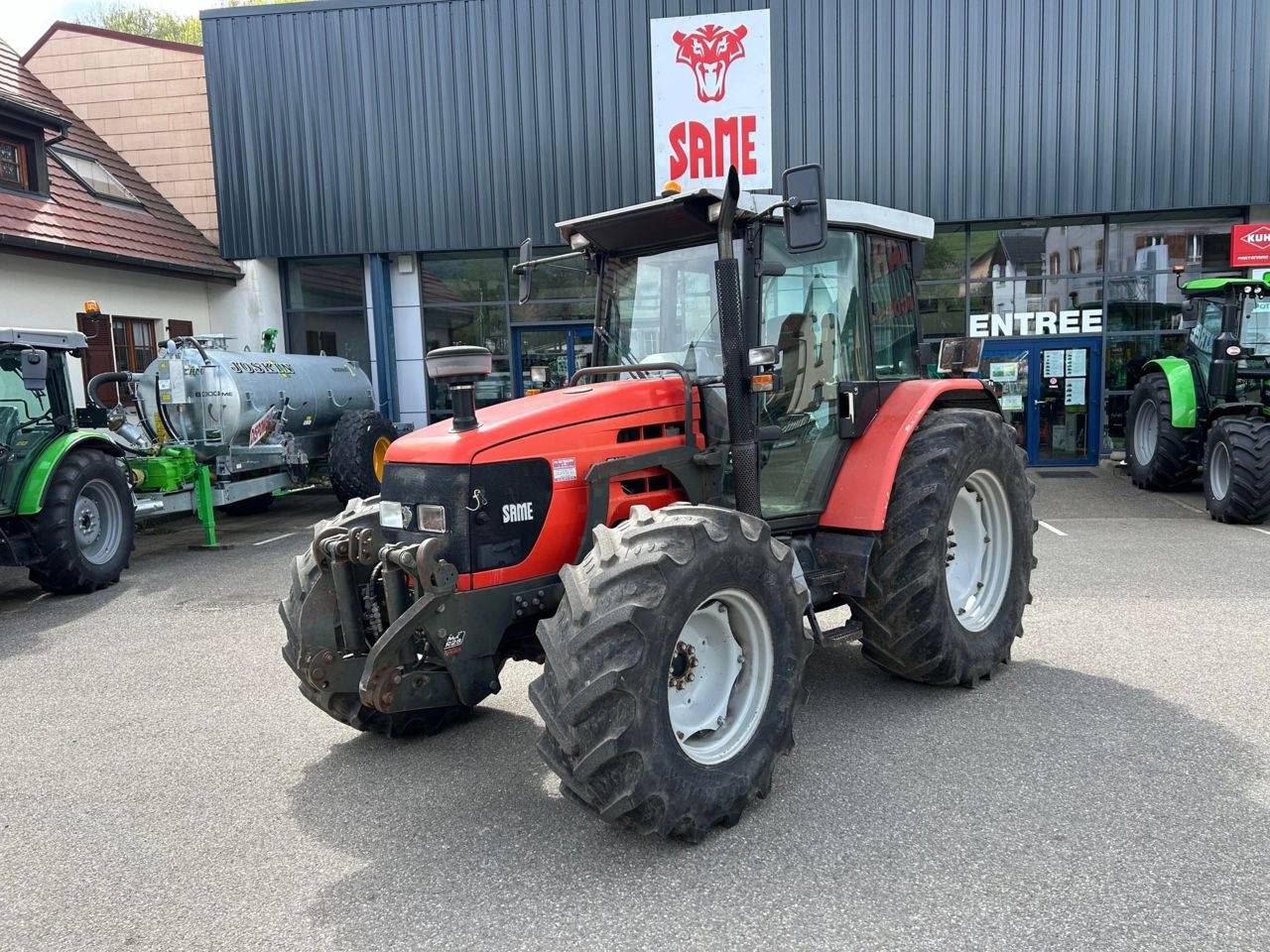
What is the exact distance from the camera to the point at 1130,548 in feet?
26.4

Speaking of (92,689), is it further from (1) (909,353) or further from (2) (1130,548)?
(2) (1130,548)

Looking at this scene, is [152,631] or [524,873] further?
[152,631]

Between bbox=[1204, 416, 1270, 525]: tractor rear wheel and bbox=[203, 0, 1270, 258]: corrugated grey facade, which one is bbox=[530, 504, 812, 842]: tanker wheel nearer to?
bbox=[1204, 416, 1270, 525]: tractor rear wheel

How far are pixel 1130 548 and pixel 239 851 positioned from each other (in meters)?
7.40

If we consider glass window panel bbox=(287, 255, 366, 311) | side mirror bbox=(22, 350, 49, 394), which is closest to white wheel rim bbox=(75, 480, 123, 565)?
side mirror bbox=(22, 350, 49, 394)

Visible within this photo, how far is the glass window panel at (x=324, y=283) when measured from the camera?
15.2 m

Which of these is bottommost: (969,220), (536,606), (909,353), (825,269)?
Answer: (536,606)

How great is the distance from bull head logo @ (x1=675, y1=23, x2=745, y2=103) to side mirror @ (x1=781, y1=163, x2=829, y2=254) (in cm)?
1089

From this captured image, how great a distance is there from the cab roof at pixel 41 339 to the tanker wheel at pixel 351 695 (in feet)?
17.5

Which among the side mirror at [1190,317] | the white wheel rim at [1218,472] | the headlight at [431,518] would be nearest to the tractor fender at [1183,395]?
the side mirror at [1190,317]

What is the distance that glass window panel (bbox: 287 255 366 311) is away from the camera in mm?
Result: 15172

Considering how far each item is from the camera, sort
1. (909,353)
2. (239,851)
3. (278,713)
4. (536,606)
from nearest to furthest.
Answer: (239,851) < (536,606) < (278,713) < (909,353)

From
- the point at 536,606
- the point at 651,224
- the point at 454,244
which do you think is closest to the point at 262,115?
the point at 454,244

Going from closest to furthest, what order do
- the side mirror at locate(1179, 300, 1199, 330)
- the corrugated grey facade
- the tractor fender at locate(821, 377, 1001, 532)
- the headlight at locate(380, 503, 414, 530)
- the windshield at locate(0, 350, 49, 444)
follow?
the headlight at locate(380, 503, 414, 530)
the tractor fender at locate(821, 377, 1001, 532)
the windshield at locate(0, 350, 49, 444)
the side mirror at locate(1179, 300, 1199, 330)
the corrugated grey facade
